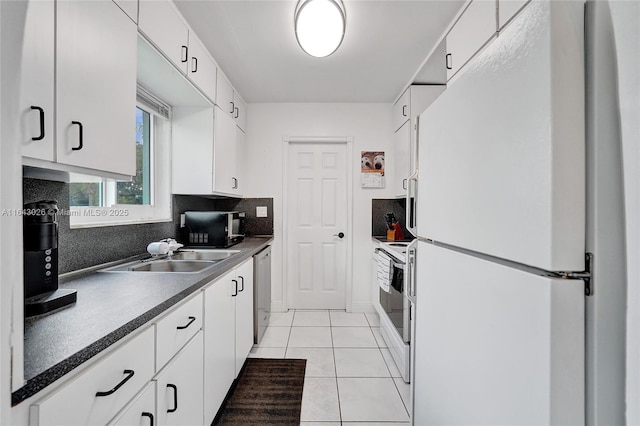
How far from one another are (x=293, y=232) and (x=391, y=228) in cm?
117

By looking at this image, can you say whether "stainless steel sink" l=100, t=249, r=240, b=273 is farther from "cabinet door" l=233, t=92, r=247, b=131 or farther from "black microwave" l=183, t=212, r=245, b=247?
"cabinet door" l=233, t=92, r=247, b=131

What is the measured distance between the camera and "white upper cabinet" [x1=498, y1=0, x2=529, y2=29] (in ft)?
Answer: 4.05

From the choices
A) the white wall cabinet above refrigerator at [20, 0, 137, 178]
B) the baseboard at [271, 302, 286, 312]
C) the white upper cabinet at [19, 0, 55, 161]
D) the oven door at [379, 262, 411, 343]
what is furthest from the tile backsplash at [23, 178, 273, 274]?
the oven door at [379, 262, 411, 343]

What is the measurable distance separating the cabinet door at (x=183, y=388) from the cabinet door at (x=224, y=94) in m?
1.97

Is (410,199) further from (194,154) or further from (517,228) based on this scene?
(194,154)

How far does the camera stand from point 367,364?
226cm

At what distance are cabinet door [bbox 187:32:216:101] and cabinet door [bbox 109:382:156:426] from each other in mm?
1819

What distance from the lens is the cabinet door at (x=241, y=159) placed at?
9.96 ft

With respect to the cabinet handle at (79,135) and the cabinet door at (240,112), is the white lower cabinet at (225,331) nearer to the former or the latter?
the cabinet handle at (79,135)

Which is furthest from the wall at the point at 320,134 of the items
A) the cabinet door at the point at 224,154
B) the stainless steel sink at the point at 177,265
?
the stainless steel sink at the point at 177,265

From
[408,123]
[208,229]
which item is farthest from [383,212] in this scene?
[208,229]

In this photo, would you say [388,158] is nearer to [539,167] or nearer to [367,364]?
[367,364]

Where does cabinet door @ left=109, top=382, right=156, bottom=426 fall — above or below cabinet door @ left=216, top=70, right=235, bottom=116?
below

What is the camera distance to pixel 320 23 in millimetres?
1673
